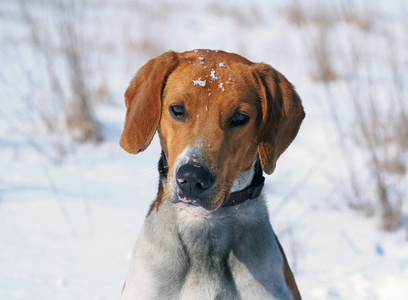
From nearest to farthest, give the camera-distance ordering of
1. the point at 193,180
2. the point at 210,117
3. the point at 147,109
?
the point at 193,180 < the point at 210,117 < the point at 147,109

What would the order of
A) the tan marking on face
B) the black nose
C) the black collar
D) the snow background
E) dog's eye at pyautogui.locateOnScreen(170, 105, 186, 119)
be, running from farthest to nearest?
the snow background
the black collar
dog's eye at pyautogui.locateOnScreen(170, 105, 186, 119)
the tan marking on face
the black nose

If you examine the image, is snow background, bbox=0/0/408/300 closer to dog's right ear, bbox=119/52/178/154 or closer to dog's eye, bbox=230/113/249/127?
dog's right ear, bbox=119/52/178/154

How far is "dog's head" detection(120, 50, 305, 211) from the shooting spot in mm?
2191

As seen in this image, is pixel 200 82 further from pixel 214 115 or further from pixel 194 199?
pixel 194 199

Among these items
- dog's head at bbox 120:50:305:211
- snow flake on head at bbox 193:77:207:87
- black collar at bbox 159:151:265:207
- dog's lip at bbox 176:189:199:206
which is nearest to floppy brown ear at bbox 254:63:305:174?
dog's head at bbox 120:50:305:211

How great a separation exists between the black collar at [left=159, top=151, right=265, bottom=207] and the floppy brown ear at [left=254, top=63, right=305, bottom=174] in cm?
13

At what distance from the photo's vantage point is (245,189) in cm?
251

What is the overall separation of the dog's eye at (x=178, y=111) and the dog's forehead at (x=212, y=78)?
0.18 feet

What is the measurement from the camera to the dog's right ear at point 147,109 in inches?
95.5

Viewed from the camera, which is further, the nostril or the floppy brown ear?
the floppy brown ear

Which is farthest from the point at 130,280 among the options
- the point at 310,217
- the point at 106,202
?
the point at 310,217

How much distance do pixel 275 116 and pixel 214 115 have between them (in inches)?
12.5

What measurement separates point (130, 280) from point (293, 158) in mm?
4456

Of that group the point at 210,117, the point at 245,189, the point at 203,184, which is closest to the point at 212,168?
the point at 203,184
